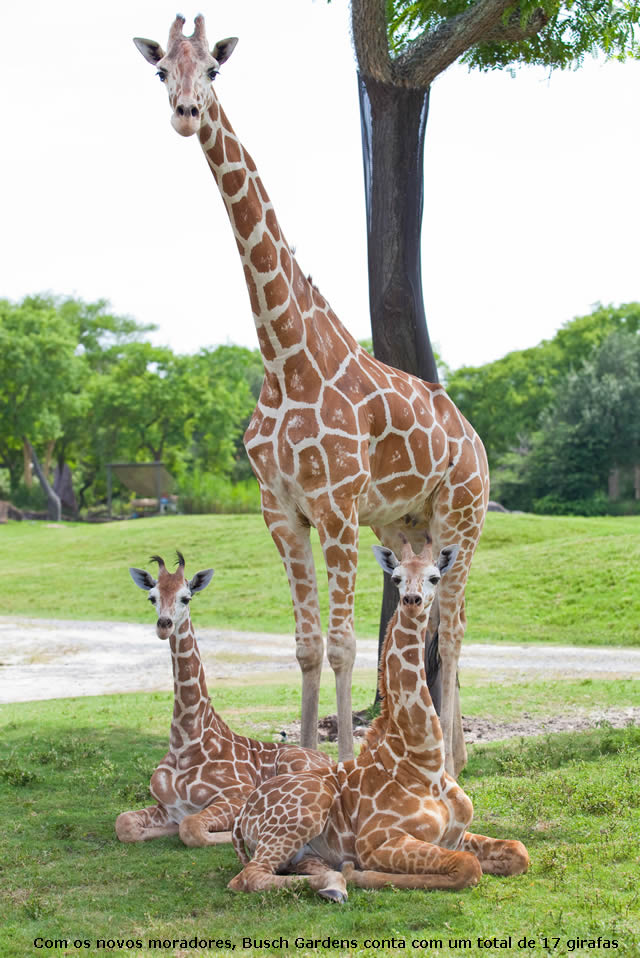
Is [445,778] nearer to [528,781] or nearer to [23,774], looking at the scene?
[528,781]

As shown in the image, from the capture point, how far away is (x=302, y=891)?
201 inches

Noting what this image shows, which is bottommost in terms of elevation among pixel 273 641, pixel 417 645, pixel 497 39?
pixel 273 641

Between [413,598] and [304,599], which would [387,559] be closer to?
[413,598]

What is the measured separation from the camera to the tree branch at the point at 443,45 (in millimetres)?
10375

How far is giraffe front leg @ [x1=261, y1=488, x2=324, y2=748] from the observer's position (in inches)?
273

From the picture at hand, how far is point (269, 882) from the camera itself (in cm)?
514

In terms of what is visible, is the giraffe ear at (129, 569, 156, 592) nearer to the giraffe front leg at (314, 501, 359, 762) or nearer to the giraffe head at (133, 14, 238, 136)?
the giraffe front leg at (314, 501, 359, 762)

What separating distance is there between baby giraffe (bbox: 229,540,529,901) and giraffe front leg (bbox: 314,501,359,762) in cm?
86

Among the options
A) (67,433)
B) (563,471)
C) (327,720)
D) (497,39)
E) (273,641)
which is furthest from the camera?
(67,433)

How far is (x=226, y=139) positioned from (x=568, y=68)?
7.85 m

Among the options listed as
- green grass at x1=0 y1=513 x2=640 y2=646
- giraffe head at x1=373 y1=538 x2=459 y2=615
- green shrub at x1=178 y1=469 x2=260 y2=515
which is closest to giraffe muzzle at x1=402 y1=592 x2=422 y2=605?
giraffe head at x1=373 y1=538 x2=459 y2=615

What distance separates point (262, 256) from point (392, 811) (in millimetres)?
3617

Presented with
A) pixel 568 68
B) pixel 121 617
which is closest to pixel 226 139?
pixel 568 68

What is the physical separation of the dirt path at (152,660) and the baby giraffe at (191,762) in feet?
23.3
